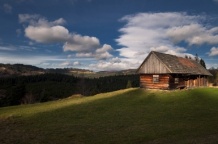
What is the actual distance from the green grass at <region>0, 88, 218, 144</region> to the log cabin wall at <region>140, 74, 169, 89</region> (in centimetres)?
1234

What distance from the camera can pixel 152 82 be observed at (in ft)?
155

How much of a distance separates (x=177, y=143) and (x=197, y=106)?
55.4 ft

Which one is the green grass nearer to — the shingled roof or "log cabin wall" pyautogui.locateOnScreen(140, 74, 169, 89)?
"log cabin wall" pyautogui.locateOnScreen(140, 74, 169, 89)

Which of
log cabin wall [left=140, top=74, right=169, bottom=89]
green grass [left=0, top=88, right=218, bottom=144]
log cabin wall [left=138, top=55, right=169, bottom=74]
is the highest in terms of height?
log cabin wall [left=138, top=55, right=169, bottom=74]

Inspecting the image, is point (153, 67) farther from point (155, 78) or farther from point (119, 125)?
point (119, 125)

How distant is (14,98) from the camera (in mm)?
76000

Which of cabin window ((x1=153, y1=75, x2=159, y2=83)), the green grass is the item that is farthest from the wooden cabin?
the green grass

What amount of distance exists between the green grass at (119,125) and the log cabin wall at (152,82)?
40.5 ft

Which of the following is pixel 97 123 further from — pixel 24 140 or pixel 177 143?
pixel 177 143

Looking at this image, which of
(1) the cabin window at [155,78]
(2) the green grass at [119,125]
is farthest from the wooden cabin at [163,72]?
(2) the green grass at [119,125]

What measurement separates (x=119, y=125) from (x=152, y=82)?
1068 inches

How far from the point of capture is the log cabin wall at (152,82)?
45100mm

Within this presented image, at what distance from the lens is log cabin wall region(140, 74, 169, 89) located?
4510cm

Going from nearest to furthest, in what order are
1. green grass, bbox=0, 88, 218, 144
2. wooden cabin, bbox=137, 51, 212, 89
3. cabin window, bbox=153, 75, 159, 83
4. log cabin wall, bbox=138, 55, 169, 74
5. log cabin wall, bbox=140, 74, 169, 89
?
1. green grass, bbox=0, 88, 218, 144
2. log cabin wall, bbox=140, 74, 169, 89
3. wooden cabin, bbox=137, 51, 212, 89
4. log cabin wall, bbox=138, 55, 169, 74
5. cabin window, bbox=153, 75, 159, 83
